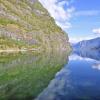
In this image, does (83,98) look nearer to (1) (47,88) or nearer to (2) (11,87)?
(1) (47,88)

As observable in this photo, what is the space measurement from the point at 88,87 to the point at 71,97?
32.7ft

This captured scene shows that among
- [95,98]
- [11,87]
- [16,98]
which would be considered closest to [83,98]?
[95,98]

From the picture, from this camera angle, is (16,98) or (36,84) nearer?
(16,98)

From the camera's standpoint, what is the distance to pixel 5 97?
38.5 metres

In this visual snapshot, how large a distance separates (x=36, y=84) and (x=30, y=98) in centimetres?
1316

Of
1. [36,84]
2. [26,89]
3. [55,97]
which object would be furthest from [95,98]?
[36,84]

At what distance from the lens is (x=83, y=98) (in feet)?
127

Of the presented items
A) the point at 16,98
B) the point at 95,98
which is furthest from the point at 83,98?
the point at 16,98

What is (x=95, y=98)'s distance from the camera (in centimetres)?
3869

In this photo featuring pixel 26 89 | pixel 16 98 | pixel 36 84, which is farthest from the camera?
pixel 36 84

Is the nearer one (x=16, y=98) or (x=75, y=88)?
(x=16, y=98)

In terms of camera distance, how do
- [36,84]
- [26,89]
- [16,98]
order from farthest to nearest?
[36,84]
[26,89]
[16,98]

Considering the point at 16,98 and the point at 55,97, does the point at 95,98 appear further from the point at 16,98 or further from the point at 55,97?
the point at 16,98

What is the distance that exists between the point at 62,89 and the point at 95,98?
8743 millimetres
